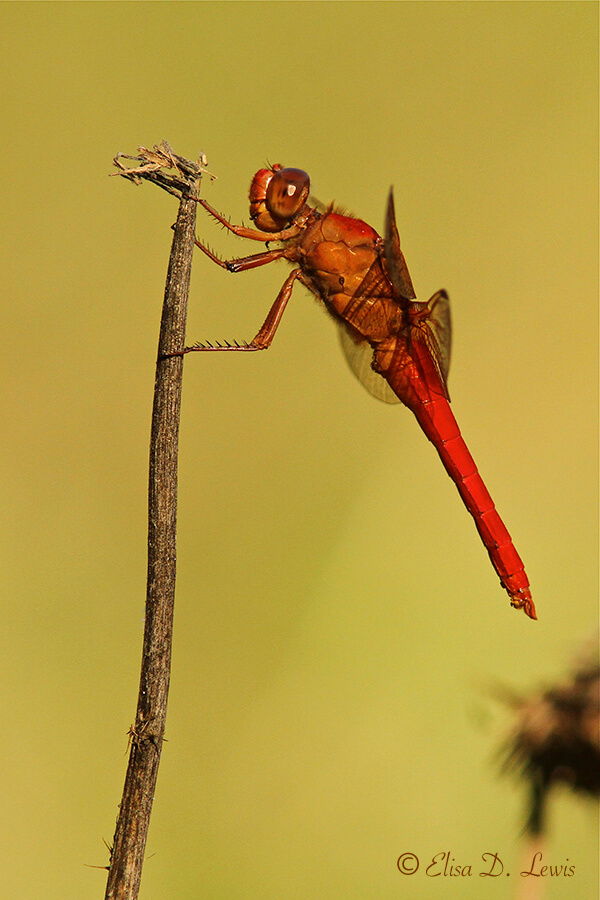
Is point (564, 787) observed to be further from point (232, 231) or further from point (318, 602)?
point (232, 231)

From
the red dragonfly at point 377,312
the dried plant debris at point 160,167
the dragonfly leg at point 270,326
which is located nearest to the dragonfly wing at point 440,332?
the red dragonfly at point 377,312

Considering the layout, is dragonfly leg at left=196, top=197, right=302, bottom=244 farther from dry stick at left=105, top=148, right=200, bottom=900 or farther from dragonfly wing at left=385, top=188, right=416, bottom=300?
dry stick at left=105, top=148, right=200, bottom=900

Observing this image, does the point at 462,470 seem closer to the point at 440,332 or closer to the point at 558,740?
the point at 440,332

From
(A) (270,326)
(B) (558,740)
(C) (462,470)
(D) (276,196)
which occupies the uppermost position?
(D) (276,196)

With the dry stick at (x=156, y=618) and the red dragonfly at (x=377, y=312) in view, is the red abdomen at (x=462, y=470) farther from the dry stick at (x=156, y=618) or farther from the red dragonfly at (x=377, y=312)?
the dry stick at (x=156, y=618)

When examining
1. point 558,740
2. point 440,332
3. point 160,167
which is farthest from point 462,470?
point 160,167

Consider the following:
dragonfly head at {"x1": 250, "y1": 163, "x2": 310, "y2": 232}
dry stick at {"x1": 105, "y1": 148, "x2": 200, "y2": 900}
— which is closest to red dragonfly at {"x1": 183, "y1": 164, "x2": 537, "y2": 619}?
dragonfly head at {"x1": 250, "y1": 163, "x2": 310, "y2": 232}

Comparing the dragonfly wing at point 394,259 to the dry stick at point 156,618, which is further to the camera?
the dragonfly wing at point 394,259
